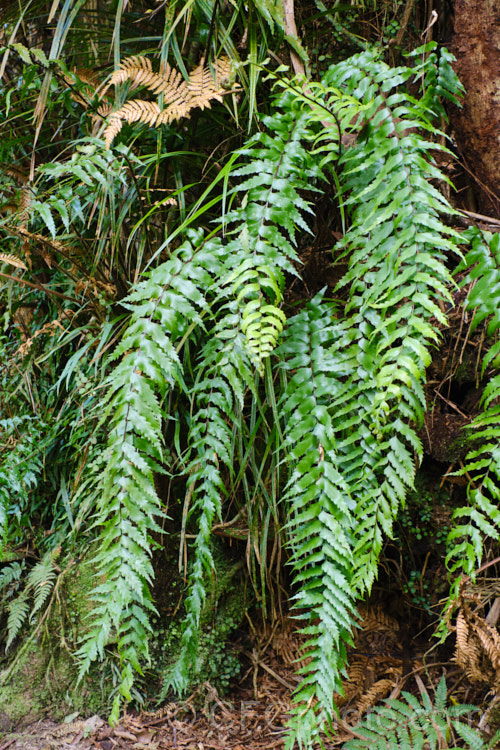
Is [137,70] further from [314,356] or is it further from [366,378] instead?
[366,378]

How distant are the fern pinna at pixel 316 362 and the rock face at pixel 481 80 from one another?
1.12ft

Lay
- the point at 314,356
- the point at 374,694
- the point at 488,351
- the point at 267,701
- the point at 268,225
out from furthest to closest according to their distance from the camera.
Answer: the point at 267,701, the point at 374,694, the point at 314,356, the point at 268,225, the point at 488,351

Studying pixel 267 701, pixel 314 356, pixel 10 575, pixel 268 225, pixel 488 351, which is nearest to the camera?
pixel 488 351

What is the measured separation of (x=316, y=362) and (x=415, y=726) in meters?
1.03

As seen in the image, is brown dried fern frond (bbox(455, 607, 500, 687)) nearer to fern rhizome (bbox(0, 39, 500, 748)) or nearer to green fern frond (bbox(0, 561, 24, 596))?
fern rhizome (bbox(0, 39, 500, 748))

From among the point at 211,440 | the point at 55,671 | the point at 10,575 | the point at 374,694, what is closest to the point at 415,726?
the point at 374,694

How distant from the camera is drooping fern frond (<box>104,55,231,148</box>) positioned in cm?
134

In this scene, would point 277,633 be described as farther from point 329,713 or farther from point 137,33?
point 137,33

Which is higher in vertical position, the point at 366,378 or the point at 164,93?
the point at 164,93

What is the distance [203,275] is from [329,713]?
1.10 meters

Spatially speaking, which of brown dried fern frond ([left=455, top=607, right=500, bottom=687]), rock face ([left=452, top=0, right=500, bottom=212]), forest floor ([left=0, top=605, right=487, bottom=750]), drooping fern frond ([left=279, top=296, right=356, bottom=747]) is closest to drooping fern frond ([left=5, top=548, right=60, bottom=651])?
forest floor ([left=0, top=605, right=487, bottom=750])

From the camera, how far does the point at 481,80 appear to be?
1.68 m

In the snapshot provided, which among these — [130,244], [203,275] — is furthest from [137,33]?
[203,275]

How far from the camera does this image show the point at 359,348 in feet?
4.39
